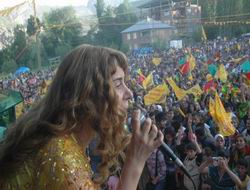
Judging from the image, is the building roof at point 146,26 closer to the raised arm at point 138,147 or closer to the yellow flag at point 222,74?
the yellow flag at point 222,74

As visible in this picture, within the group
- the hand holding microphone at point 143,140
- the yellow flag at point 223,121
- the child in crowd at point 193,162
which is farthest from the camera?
the yellow flag at point 223,121

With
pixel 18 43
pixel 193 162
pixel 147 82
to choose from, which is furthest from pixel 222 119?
pixel 18 43

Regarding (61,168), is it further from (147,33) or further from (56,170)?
(147,33)

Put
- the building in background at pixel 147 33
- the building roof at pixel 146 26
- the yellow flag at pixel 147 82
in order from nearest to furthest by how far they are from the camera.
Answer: the yellow flag at pixel 147 82 → the building roof at pixel 146 26 → the building in background at pixel 147 33

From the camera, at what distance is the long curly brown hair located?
1.50 meters

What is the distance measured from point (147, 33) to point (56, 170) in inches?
2475

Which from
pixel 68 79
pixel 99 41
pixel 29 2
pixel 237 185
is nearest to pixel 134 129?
pixel 68 79

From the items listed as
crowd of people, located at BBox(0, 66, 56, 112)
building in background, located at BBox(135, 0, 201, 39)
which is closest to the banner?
crowd of people, located at BBox(0, 66, 56, 112)

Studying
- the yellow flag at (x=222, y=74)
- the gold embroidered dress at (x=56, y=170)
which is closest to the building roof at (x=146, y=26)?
the yellow flag at (x=222, y=74)

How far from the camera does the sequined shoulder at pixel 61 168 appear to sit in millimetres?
1394

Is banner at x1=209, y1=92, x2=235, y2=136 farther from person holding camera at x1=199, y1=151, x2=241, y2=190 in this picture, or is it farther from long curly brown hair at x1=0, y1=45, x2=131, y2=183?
long curly brown hair at x1=0, y1=45, x2=131, y2=183

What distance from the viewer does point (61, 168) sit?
1.39 m

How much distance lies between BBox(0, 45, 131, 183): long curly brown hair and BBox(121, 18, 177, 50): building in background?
5626cm

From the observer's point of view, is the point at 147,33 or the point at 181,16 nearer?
the point at 181,16
